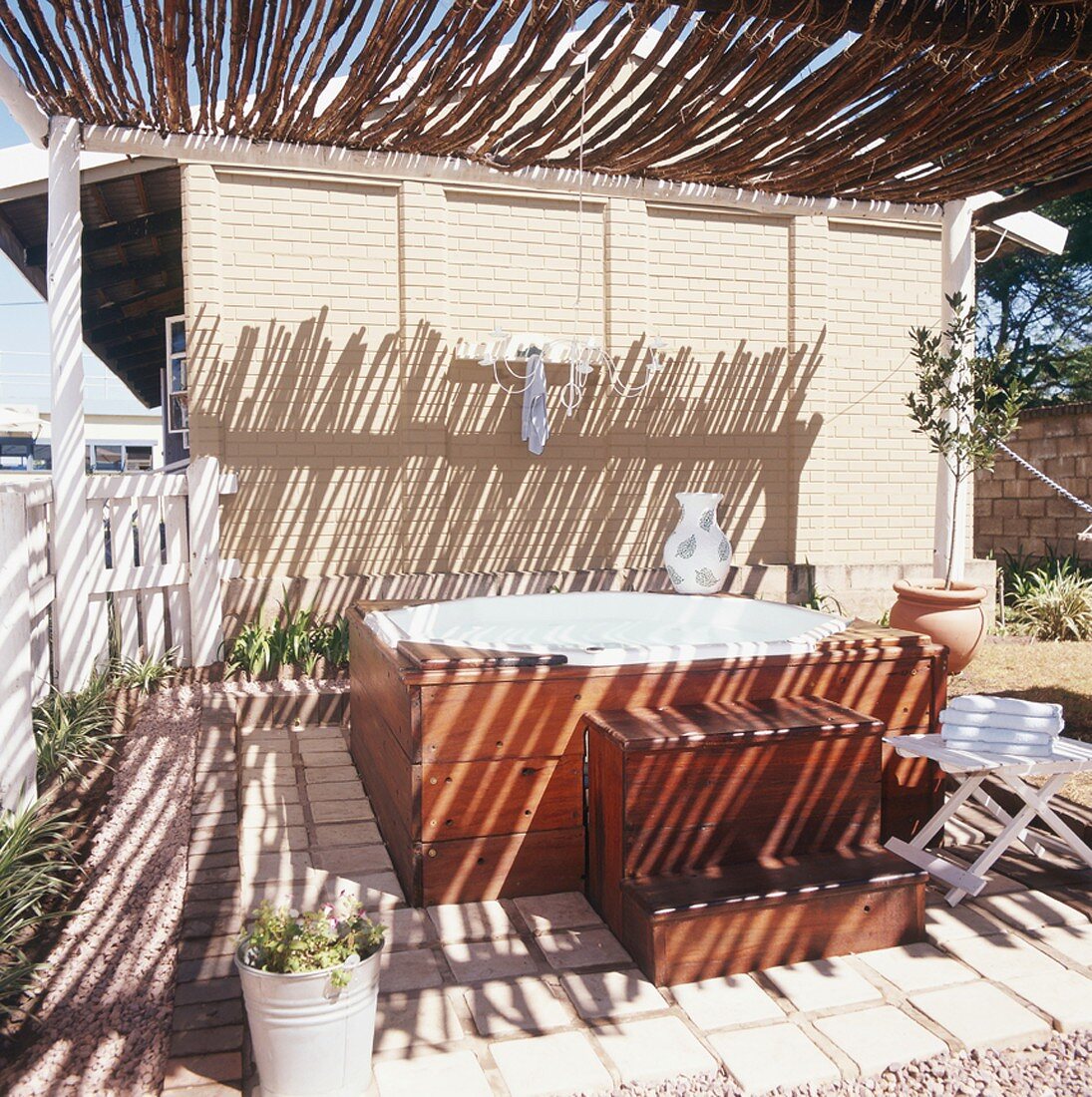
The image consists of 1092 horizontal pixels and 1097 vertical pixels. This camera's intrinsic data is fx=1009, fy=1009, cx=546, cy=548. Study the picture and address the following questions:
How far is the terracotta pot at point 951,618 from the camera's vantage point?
562 cm

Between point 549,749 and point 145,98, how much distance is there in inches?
141

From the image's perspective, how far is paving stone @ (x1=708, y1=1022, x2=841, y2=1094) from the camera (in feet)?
7.49

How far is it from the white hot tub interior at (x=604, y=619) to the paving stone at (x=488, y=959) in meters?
1.57

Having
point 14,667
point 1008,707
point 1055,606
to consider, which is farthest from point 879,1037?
point 1055,606

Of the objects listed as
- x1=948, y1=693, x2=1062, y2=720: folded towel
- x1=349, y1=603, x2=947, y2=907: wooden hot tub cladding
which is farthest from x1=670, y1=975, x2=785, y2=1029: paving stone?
x1=948, y1=693, x2=1062, y2=720: folded towel

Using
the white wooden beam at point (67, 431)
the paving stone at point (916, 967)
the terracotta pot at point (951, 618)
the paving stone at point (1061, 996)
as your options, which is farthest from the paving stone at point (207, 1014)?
the terracotta pot at point (951, 618)

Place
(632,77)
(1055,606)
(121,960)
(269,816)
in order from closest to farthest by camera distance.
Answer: (121,960) → (269,816) → (632,77) → (1055,606)

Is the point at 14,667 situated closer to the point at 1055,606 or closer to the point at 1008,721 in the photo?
the point at 1008,721

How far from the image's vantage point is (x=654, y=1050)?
240cm

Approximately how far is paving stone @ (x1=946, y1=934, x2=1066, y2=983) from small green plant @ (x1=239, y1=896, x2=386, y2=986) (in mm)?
1663

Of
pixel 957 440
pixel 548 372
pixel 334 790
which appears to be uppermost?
pixel 548 372

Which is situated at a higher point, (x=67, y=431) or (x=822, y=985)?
(x=67, y=431)

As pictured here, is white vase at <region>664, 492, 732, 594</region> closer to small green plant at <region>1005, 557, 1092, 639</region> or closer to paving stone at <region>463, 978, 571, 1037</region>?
paving stone at <region>463, 978, 571, 1037</region>

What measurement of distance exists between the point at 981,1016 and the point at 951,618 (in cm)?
340
